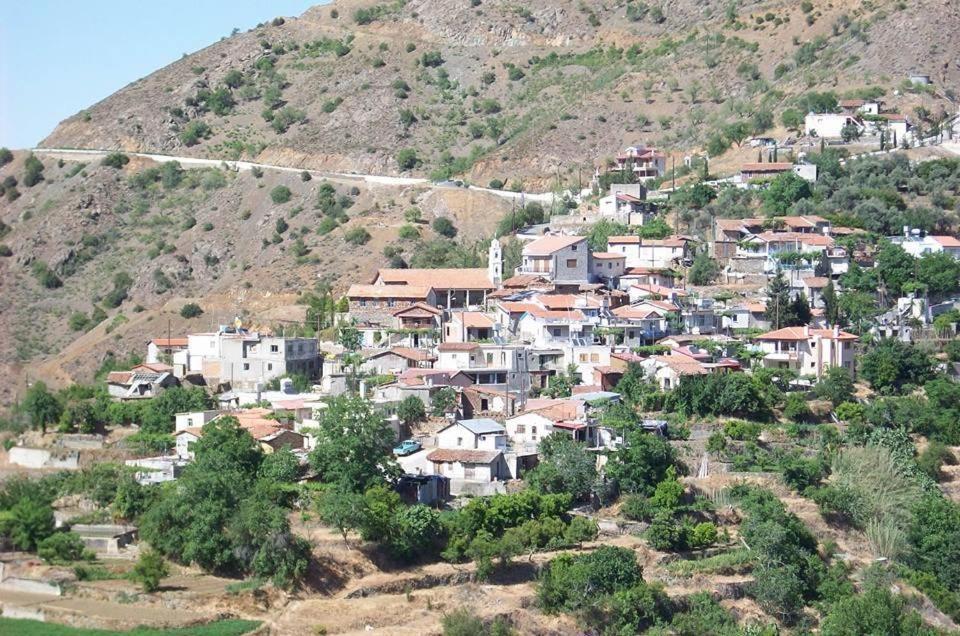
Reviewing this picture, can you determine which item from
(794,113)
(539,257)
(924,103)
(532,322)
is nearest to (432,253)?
(539,257)

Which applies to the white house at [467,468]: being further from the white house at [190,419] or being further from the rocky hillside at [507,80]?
the rocky hillside at [507,80]

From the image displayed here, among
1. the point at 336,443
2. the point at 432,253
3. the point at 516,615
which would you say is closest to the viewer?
the point at 516,615

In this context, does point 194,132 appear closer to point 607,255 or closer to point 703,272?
point 607,255

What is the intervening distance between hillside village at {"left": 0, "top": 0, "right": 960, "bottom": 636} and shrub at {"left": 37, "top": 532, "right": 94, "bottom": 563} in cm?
18

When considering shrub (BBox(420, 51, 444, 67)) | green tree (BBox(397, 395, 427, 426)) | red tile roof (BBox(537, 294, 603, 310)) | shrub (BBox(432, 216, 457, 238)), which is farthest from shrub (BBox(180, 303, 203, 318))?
shrub (BBox(420, 51, 444, 67))

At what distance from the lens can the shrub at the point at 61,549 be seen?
38750 millimetres

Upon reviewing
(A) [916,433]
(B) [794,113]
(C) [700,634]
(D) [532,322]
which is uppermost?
(B) [794,113]

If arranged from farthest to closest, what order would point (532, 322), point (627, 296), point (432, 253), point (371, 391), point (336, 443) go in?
point (432, 253) → point (627, 296) → point (532, 322) → point (371, 391) → point (336, 443)

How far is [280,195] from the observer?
80.2 metres

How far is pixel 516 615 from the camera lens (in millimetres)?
38625

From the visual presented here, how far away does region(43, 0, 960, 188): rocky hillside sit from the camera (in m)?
83.6

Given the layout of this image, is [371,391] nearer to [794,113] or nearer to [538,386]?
[538,386]

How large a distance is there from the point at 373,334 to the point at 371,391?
631 cm

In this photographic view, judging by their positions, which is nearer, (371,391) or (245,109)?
(371,391)
